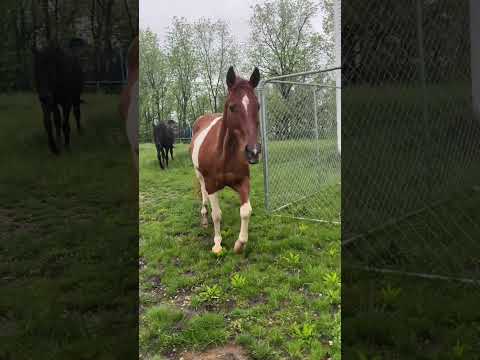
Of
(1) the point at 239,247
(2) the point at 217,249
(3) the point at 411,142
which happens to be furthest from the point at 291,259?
(3) the point at 411,142

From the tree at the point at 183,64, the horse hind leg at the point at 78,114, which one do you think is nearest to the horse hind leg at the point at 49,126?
the horse hind leg at the point at 78,114

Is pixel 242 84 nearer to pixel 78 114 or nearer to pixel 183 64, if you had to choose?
pixel 183 64

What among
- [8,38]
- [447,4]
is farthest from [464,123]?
[8,38]

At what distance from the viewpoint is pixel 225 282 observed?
7.16 feet

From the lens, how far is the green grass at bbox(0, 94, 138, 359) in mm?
1944

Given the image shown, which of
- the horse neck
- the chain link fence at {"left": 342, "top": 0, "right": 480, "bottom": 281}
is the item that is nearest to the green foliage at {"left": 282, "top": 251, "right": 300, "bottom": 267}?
the horse neck

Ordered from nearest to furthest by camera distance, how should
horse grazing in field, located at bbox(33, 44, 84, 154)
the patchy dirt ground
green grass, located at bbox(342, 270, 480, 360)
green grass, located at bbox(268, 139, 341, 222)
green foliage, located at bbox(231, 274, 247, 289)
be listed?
horse grazing in field, located at bbox(33, 44, 84, 154)
the patchy dirt ground
green foliage, located at bbox(231, 274, 247, 289)
green grass, located at bbox(268, 139, 341, 222)
green grass, located at bbox(342, 270, 480, 360)

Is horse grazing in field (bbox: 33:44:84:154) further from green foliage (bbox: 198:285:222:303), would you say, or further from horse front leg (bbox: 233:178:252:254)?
green foliage (bbox: 198:285:222:303)

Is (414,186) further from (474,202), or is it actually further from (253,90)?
(253,90)

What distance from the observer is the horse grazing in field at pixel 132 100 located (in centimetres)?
195

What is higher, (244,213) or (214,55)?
(214,55)

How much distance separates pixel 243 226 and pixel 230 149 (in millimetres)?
428

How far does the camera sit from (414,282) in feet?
11.1

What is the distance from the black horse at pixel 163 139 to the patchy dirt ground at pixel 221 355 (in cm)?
97
